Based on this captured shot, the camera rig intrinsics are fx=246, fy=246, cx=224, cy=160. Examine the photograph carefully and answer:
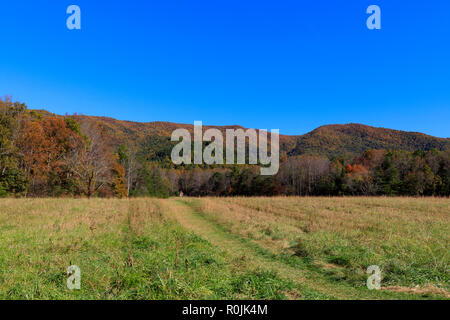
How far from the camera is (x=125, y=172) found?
1852 inches

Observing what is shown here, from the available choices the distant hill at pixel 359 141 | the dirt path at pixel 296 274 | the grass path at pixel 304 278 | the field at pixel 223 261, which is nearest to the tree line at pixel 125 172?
the field at pixel 223 261

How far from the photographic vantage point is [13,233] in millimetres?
8523

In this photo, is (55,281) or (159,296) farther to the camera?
(55,281)

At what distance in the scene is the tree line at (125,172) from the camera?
98.6 ft

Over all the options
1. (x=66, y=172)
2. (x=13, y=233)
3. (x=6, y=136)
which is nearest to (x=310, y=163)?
(x=66, y=172)

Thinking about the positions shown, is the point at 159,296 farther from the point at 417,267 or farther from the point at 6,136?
the point at 6,136

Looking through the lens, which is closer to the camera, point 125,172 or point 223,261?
point 223,261

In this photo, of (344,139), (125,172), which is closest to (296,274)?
(125,172)

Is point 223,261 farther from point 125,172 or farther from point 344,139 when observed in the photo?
point 344,139

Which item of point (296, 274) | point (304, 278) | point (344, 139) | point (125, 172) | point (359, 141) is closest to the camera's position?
point (304, 278)

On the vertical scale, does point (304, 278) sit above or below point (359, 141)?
below

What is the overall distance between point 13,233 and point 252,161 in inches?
3372

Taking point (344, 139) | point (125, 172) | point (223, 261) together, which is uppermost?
point (344, 139)

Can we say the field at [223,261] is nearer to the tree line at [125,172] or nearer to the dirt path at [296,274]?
the dirt path at [296,274]
